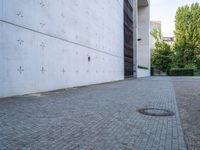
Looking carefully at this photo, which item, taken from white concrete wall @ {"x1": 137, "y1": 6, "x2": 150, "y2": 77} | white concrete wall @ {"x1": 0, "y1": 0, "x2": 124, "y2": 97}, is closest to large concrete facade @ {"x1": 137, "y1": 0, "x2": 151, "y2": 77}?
white concrete wall @ {"x1": 137, "y1": 6, "x2": 150, "y2": 77}

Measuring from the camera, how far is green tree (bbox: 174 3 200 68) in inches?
1768

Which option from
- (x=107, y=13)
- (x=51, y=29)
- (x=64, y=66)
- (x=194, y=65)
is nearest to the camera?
(x=51, y=29)

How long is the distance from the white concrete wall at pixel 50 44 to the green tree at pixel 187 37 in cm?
3196

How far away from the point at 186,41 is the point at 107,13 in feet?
103

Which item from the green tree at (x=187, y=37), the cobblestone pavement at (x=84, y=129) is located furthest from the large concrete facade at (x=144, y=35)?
the cobblestone pavement at (x=84, y=129)

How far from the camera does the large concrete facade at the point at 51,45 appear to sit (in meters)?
7.37

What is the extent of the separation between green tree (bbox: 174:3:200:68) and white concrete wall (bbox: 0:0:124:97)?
32.0m

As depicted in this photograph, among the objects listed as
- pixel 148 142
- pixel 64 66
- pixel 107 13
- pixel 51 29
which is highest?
pixel 107 13

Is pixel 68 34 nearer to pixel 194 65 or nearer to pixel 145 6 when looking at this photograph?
pixel 145 6

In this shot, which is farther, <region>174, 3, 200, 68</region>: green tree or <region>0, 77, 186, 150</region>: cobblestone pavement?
<region>174, 3, 200, 68</region>: green tree

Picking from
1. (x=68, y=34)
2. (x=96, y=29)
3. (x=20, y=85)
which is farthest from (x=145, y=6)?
(x=20, y=85)

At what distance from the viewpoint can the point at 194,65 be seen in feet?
145

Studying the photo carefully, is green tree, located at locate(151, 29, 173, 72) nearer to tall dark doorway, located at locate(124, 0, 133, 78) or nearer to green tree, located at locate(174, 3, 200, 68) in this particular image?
green tree, located at locate(174, 3, 200, 68)

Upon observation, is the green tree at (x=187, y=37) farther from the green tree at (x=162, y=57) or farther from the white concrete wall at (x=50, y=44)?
the white concrete wall at (x=50, y=44)
